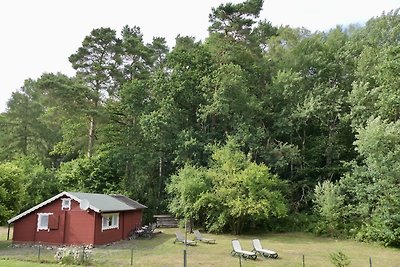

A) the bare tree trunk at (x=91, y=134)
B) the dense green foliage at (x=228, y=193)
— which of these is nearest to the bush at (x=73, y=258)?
the dense green foliage at (x=228, y=193)

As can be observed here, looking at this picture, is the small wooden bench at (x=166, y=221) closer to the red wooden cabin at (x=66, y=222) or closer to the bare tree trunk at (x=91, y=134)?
the red wooden cabin at (x=66, y=222)

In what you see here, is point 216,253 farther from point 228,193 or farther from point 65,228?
point 65,228

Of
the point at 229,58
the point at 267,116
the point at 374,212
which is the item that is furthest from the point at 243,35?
the point at 374,212

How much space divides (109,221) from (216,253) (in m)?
7.35

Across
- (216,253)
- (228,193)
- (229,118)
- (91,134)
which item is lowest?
(216,253)

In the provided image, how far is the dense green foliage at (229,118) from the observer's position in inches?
1061

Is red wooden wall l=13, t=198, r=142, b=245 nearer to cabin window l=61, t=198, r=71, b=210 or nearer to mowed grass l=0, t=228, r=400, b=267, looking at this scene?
cabin window l=61, t=198, r=71, b=210

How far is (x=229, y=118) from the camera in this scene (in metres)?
32.2

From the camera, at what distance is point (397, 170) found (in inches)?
885

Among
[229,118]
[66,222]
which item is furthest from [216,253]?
[229,118]

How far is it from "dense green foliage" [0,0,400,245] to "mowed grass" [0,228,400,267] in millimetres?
2965

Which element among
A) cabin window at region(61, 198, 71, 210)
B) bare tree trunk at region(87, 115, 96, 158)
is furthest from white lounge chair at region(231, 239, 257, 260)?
bare tree trunk at region(87, 115, 96, 158)

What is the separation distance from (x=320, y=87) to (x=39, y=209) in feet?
76.9

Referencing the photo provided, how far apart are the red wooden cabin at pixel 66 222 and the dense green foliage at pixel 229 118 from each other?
7601 mm
